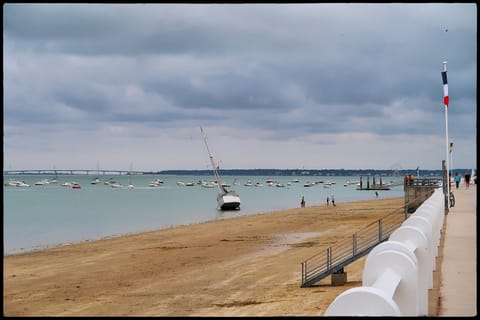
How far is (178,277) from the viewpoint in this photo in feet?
83.3

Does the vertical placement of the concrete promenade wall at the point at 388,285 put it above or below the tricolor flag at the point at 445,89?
below

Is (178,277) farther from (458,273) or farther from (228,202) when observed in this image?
(228,202)

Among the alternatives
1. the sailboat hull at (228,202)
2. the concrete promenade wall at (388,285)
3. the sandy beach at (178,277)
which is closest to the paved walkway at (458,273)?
the sandy beach at (178,277)

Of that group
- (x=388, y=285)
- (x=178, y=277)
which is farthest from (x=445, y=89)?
(x=388, y=285)

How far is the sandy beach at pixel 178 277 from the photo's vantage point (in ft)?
59.9

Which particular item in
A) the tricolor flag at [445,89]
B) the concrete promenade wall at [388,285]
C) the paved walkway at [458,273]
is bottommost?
the paved walkway at [458,273]

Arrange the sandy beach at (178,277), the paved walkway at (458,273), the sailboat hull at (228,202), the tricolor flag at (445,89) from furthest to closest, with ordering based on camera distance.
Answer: the sailboat hull at (228,202), the tricolor flag at (445,89), the sandy beach at (178,277), the paved walkway at (458,273)

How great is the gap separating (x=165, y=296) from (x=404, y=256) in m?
18.1

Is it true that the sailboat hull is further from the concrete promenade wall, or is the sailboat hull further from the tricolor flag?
the concrete promenade wall

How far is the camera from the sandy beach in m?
18.2

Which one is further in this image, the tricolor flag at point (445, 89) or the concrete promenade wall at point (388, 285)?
the tricolor flag at point (445, 89)

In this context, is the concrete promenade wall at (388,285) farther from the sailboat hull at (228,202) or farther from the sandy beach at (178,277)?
the sailboat hull at (228,202)

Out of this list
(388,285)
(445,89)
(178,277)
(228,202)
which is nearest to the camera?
(388,285)

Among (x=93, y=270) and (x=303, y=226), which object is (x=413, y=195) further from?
(x=93, y=270)
